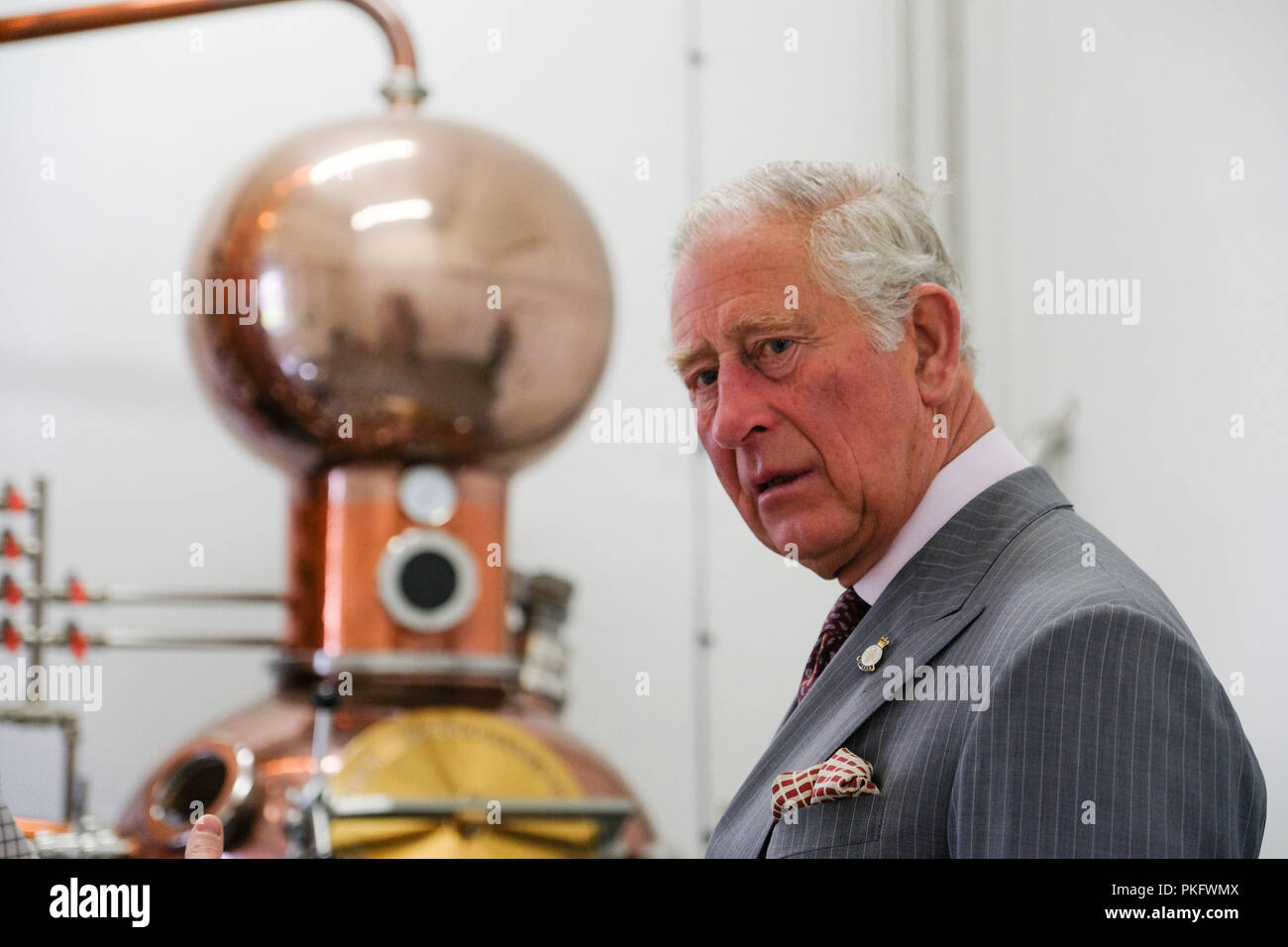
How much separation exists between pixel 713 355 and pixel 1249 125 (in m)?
1.90

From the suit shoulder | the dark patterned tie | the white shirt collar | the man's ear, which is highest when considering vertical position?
the man's ear

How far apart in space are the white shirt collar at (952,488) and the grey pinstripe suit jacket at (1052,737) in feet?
0.26

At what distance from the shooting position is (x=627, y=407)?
397 cm

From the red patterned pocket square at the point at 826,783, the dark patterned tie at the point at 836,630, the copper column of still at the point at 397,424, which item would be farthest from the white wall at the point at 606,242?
the red patterned pocket square at the point at 826,783

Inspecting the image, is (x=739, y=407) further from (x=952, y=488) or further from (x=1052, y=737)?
(x=1052, y=737)

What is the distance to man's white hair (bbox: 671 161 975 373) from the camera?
4.05 feet

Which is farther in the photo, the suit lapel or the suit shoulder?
the suit lapel

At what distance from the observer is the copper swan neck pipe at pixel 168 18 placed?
272 centimetres

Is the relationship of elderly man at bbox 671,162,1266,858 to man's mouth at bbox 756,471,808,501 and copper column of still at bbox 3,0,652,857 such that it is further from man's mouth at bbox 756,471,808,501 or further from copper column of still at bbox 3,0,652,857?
copper column of still at bbox 3,0,652,857

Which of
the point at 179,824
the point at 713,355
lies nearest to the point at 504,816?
the point at 179,824

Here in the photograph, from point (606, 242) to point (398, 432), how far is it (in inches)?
55.3

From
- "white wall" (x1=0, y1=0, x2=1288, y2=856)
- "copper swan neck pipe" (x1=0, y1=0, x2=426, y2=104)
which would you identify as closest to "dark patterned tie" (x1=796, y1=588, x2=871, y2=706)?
"copper swan neck pipe" (x1=0, y1=0, x2=426, y2=104)

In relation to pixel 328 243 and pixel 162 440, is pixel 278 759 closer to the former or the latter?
pixel 328 243

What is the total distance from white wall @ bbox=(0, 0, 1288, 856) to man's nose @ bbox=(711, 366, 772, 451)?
2.15 m
